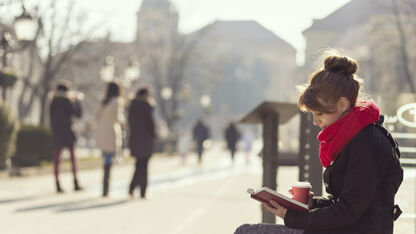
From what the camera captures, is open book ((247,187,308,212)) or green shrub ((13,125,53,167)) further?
green shrub ((13,125,53,167))

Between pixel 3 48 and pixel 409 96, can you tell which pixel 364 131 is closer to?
pixel 409 96

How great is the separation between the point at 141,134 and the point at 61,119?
4.11 ft

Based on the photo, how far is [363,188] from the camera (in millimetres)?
2791

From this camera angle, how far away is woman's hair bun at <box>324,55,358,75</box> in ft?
9.71

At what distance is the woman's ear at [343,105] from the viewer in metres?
2.92

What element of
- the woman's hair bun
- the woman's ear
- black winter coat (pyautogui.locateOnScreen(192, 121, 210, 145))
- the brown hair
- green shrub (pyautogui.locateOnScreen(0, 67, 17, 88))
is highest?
green shrub (pyautogui.locateOnScreen(0, 67, 17, 88))

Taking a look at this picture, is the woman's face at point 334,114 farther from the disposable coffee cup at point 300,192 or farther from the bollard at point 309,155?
the bollard at point 309,155

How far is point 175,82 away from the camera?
44.8m

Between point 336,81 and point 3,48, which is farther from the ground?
point 3,48

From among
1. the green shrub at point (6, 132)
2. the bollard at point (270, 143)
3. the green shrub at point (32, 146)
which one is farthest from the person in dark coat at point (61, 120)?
the bollard at point (270, 143)

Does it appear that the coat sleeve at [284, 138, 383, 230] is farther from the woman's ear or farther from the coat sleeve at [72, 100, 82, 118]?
the coat sleeve at [72, 100, 82, 118]

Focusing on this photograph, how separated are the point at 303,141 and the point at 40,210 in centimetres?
501

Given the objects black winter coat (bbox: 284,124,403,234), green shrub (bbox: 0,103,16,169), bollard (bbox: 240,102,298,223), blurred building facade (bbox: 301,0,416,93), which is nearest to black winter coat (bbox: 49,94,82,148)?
green shrub (bbox: 0,103,16,169)

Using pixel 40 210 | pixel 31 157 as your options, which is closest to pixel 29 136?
pixel 31 157
